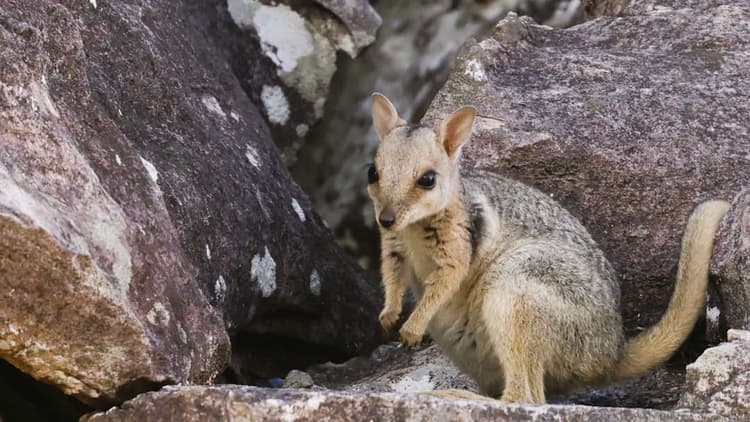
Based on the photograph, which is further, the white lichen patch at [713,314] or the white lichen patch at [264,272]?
the white lichen patch at [264,272]

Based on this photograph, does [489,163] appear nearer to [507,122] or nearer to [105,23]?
[507,122]

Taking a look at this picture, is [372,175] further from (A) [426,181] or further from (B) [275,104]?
(B) [275,104]

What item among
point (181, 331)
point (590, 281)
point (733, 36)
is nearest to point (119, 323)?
point (181, 331)

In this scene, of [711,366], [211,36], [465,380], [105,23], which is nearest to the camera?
[711,366]

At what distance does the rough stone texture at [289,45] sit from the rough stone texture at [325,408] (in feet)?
16.7

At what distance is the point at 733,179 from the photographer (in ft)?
27.1

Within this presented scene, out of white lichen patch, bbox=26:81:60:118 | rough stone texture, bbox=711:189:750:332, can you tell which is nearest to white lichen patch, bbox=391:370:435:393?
rough stone texture, bbox=711:189:750:332

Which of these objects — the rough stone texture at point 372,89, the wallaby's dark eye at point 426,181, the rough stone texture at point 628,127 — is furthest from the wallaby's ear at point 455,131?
the rough stone texture at point 372,89

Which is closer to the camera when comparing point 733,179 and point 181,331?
point 181,331

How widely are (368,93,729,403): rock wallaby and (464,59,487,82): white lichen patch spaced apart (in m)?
1.32

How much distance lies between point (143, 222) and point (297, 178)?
4511mm

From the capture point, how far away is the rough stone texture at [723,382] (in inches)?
231

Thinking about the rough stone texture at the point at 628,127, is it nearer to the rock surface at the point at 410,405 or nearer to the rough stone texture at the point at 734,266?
the rough stone texture at the point at 734,266

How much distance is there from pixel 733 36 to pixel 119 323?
5286 mm
